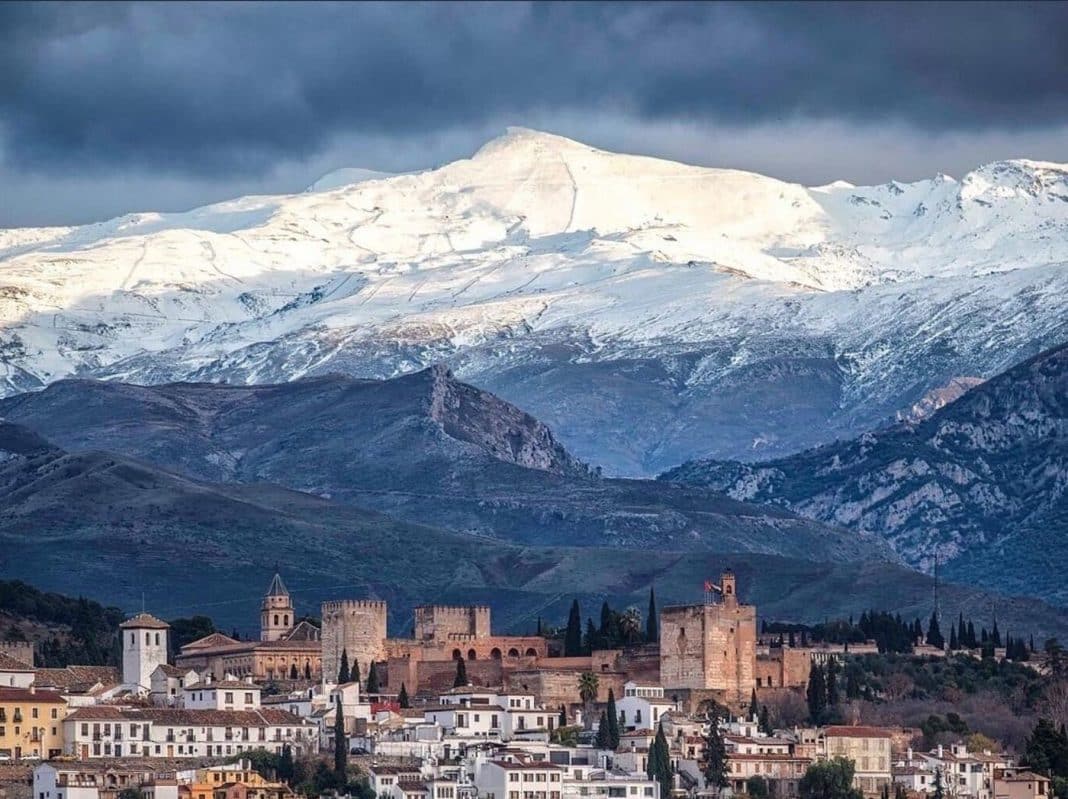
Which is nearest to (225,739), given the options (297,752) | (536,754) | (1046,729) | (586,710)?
(297,752)

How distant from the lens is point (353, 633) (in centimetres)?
16588

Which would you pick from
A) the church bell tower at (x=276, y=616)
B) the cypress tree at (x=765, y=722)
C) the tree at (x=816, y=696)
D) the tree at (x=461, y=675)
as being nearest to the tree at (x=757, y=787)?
the cypress tree at (x=765, y=722)

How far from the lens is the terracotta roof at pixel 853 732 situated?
474 ft

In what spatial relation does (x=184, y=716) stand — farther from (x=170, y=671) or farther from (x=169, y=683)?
(x=170, y=671)

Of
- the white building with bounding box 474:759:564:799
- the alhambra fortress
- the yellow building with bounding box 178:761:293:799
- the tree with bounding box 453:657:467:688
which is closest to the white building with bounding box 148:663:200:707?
the alhambra fortress

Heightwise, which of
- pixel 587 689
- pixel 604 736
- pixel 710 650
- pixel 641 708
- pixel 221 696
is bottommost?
pixel 604 736

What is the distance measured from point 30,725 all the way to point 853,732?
3155 centimetres

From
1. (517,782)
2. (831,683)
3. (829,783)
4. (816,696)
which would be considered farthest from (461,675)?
(517,782)

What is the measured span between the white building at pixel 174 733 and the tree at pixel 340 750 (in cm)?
149

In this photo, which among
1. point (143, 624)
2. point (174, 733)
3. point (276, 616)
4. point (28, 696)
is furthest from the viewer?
point (276, 616)

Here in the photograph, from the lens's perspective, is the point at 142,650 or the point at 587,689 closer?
the point at 142,650

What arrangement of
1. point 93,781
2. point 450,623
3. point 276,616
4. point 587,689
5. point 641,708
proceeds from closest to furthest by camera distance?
point 93,781, point 641,708, point 587,689, point 450,623, point 276,616

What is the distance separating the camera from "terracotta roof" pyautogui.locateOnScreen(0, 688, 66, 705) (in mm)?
137375

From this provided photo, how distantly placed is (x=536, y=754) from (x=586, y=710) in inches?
635
